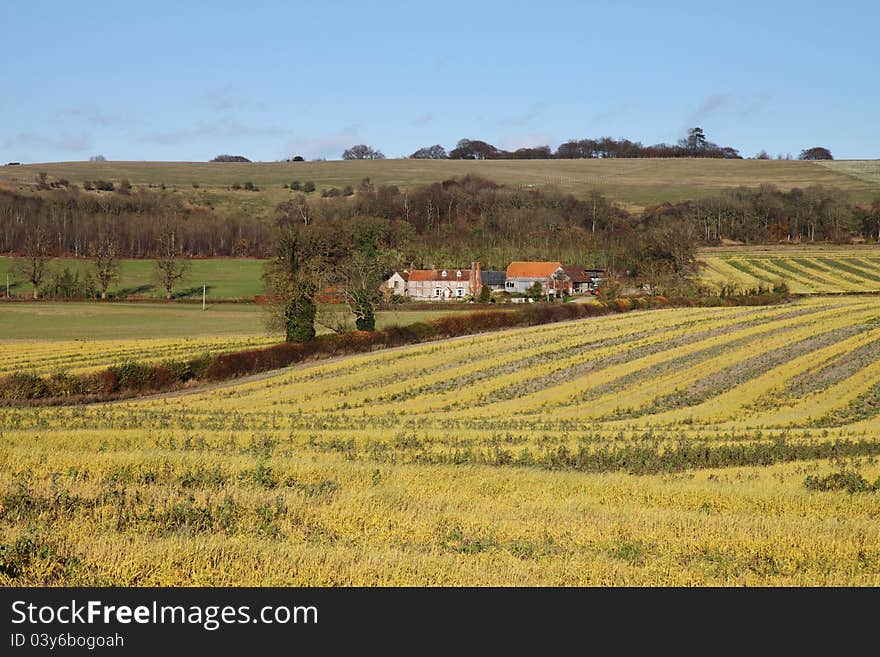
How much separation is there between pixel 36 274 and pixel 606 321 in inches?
2832

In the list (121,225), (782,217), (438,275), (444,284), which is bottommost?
(444,284)

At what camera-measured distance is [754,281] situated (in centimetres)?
10250

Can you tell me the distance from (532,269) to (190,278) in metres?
48.0

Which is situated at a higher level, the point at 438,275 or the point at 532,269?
the point at 532,269

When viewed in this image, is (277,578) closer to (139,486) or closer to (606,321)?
(139,486)

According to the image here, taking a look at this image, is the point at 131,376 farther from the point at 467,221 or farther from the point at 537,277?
the point at 467,221

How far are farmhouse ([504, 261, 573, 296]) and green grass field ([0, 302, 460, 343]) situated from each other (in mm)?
Answer: 38388

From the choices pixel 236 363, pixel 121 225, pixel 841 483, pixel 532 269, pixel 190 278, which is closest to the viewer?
pixel 841 483

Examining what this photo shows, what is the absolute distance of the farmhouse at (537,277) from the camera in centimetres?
12669

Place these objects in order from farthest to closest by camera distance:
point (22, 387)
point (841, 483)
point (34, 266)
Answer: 1. point (34, 266)
2. point (22, 387)
3. point (841, 483)

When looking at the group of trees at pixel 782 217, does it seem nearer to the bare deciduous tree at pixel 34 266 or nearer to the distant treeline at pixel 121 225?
the distant treeline at pixel 121 225

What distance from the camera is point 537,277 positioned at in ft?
427

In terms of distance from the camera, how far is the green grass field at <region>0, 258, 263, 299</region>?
111562 mm

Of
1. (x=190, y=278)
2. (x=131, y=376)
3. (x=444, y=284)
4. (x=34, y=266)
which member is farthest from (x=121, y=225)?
(x=131, y=376)
